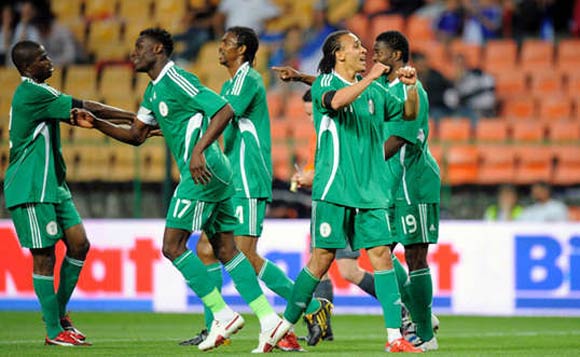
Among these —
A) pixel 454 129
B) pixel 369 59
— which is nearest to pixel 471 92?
pixel 454 129

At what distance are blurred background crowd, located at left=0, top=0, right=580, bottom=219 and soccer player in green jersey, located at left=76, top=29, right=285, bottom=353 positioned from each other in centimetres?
705

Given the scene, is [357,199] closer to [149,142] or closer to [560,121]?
[149,142]

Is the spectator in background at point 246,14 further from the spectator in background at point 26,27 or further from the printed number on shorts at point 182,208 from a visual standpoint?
the printed number on shorts at point 182,208

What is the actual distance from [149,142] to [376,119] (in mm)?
8504

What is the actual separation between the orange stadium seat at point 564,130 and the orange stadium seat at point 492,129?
1.99 ft

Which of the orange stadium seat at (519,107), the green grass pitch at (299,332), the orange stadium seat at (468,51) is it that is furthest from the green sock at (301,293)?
the orange stadium seat at (468,51)

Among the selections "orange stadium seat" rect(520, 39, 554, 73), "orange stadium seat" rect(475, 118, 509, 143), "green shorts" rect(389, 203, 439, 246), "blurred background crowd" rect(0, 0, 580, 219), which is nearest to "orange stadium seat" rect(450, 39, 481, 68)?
"blurred background crowd" rect(0, 0, 580, 219)

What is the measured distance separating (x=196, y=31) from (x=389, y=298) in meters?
12.0

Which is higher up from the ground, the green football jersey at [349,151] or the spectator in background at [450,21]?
the spectator in background at [450,21]

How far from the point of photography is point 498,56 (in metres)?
18.2

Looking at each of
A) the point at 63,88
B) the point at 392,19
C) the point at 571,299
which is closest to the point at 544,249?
the point at 571,299

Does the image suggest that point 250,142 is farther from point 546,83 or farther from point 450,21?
point 450,21

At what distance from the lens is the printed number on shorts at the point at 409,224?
8.14m

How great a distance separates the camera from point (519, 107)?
17531 millimetres
